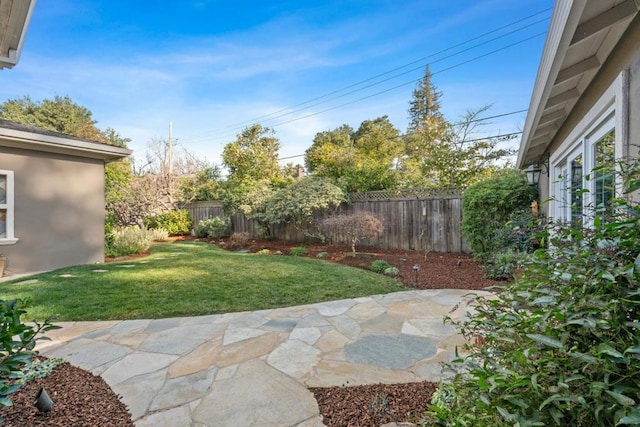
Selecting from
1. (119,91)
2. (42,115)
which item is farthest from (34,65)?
(42,115)

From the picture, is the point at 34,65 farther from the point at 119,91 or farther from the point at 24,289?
the point at 24,289

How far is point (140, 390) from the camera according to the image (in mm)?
2178

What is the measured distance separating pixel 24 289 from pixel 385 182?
870 centimetres

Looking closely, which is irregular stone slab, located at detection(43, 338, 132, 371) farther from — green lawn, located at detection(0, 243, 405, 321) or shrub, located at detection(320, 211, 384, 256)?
shrub, located at detection(320, 211, 384, 256)

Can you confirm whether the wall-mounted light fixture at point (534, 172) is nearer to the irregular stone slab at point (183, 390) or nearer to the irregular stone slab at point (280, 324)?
the irregular stone slab at point (280, 324)

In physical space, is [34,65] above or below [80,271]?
above

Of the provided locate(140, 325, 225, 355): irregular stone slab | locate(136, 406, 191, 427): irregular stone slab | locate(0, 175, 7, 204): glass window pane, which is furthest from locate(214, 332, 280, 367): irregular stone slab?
locate(0, 175, 7, 204): glass window pane

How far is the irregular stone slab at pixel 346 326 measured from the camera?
316 cm

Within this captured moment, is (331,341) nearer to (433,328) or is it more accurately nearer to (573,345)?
(433,328)

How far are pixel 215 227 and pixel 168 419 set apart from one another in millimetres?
11312

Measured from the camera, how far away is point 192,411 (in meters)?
1.93

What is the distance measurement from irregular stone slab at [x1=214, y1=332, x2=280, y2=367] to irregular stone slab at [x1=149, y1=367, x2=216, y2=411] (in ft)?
0.60

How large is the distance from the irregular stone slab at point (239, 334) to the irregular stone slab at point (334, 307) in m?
0.92

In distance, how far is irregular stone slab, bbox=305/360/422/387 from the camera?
2.23 m
